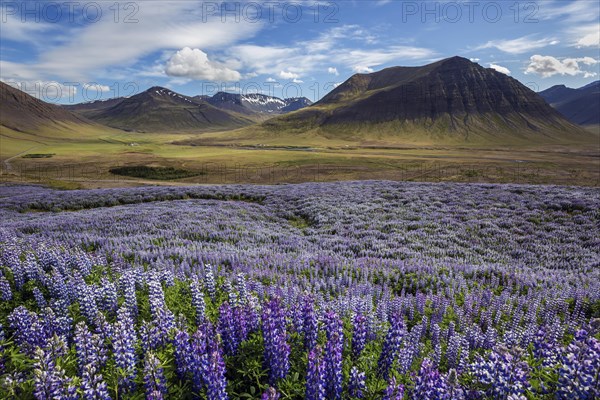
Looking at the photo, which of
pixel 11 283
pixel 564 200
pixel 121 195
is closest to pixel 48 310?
pixel 11 283

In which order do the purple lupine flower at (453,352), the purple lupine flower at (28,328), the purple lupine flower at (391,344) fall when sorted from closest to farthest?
1. the purple lupine flower at (391,344)
2. the purple lupine flower at (28,328)
3. the purple lupine flower at (453,352)

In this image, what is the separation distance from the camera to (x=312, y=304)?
475cm

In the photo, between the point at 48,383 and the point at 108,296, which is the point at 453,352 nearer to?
the point at 48,383

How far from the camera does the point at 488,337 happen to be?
6332 millimetres

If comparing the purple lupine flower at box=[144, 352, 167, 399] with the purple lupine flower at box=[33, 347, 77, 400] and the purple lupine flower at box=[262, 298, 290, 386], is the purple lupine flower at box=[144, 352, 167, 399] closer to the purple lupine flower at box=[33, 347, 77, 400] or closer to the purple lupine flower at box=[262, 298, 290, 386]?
the purple lupine flower at box=[33, 347, 77, 400]

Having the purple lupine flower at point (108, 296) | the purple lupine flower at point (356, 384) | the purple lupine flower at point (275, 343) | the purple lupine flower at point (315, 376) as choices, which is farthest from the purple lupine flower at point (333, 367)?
the purple lupine flower at point (108, 296)

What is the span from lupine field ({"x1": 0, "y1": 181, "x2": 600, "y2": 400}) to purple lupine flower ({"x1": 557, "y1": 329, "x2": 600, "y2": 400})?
16 mm

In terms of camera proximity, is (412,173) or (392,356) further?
(412,173)

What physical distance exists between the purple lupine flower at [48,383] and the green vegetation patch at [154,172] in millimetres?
72570

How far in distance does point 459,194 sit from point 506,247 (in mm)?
11680

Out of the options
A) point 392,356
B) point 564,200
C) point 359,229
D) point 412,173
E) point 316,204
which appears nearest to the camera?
point 392,356

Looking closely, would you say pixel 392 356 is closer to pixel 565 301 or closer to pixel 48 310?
pixel 48 310

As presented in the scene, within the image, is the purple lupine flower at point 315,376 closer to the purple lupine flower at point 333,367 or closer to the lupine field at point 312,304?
the lupine field at point 312,304

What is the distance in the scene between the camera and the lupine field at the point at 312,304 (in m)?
3.69
